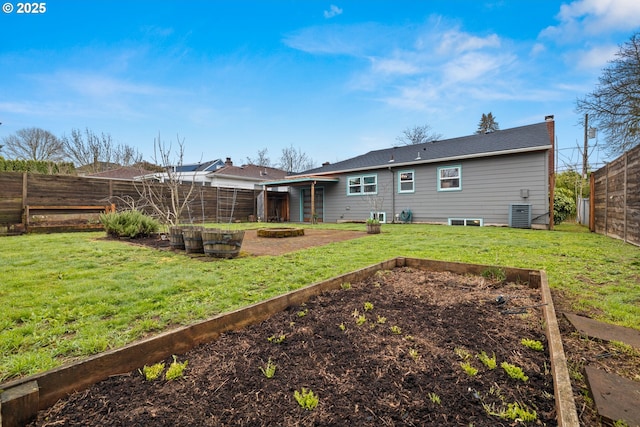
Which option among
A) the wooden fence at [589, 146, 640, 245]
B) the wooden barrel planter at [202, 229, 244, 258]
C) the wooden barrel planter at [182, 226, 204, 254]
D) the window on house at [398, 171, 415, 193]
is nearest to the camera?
the wooden barrel planter at [202, 229, 244, 258]

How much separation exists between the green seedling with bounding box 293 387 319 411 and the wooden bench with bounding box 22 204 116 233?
10.3 m

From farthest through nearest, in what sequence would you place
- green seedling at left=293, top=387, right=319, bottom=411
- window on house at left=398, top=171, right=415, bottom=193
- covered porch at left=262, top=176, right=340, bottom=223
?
1. covered porch at left=262, top=176, right=340, bottom=223
2. window on house at left=398, top=171, right=415, bottom=193
3. green seedling at left=293, top=387, right=319, bottom=411

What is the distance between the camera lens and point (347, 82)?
44.9 ft

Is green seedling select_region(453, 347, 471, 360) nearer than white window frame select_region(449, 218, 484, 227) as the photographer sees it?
Yes

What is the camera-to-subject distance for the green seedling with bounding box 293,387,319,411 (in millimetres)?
1196

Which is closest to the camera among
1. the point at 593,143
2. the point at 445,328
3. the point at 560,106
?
the point at 445,328

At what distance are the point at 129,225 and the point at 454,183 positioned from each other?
11534 mm

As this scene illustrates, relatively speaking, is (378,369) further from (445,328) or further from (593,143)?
(593,143)

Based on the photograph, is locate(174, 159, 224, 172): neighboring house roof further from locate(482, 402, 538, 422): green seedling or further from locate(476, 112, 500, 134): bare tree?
locate(476, 112, 500, 134): bare tree

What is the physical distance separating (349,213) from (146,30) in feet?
36.6

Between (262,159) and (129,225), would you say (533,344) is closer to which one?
(129,225)

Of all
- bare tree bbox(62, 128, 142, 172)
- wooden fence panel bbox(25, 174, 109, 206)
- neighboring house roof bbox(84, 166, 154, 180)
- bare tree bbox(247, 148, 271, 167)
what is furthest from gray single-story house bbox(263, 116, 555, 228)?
bare tree bbox(247, 148, 271, 167)

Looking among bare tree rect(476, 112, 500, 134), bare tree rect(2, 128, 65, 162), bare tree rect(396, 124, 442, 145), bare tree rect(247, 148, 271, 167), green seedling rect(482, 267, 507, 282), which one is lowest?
green seedling rect(482, 267, 507, 282)

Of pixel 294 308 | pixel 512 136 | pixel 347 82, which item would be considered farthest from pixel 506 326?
pixel 347 82
